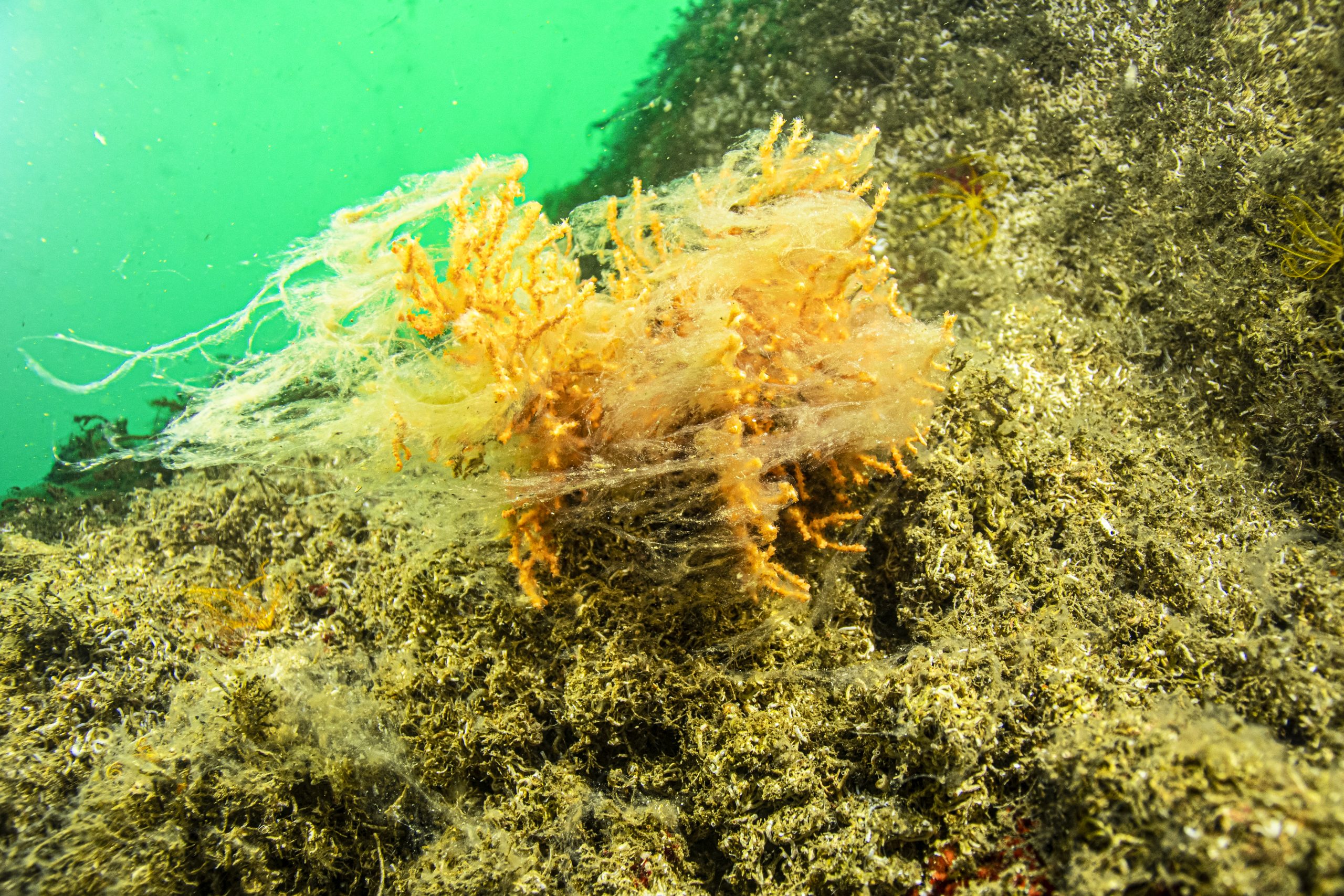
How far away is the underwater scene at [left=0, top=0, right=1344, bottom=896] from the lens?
83.3 inches

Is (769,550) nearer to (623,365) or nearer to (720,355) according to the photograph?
(720,355)

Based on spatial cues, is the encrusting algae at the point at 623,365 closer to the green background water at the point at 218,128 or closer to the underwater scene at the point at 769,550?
the underwater scene at the point at 769,550

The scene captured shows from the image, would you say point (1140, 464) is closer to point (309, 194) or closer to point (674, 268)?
point (674, 268)

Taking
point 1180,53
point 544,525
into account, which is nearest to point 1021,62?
point 1180,53

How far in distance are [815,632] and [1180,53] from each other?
14.0 ft

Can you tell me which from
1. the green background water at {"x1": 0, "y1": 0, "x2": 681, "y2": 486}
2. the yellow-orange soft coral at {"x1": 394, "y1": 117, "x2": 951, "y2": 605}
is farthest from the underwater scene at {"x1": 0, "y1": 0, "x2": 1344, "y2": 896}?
the green background water at {"x1": 0, "y1": 0, "x2": 681, "y2": 486}

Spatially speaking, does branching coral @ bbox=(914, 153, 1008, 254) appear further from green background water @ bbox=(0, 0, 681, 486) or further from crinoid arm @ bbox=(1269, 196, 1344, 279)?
green background water @ bbox=(0, 0, 681, 486)

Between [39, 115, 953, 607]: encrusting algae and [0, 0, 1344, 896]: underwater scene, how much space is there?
3cm

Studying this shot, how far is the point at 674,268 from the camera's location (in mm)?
2805

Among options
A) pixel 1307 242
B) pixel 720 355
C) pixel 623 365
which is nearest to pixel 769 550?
pixel 720 355

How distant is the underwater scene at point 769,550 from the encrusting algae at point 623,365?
25 millimetres

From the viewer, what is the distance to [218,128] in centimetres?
672

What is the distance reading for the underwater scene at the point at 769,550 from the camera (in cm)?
212

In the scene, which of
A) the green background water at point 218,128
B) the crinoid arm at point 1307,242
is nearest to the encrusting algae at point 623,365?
the crinoid arm at point 1307,242
